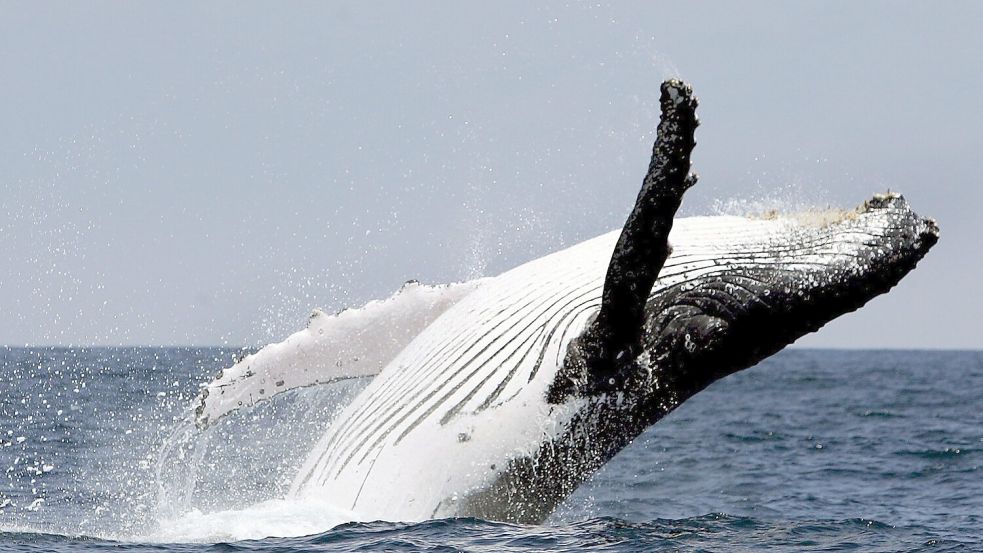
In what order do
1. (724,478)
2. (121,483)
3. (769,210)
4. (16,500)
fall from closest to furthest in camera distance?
(769,210)
(16,500)
(121,483)
(724,478)

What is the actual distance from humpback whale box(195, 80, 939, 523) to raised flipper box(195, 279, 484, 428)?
748 millimetres

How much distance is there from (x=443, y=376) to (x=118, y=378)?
109 feet

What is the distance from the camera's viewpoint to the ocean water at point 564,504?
27.3 ft

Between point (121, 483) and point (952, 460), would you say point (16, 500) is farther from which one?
point (952, 460)

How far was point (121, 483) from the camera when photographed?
1434 centimetres

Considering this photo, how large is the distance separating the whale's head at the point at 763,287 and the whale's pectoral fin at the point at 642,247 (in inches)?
13.8

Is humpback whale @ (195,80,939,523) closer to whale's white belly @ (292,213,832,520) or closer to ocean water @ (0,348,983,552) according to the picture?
whale's white belly @ (292,213,832,520)

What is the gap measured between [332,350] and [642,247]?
3.22 meters

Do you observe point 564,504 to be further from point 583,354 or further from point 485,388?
point 583,354

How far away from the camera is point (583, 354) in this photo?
7484 mm

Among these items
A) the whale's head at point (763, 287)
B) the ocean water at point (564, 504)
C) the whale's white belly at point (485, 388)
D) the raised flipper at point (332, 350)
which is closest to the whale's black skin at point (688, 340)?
the whale's head at point (763, 287)

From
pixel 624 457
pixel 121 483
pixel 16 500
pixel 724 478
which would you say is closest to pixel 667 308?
pixel 16 500

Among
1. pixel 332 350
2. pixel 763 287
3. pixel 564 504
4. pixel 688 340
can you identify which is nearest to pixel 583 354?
pixel 688 340

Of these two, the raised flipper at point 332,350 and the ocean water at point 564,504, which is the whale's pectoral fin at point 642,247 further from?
the raised flipper at point 332,350
